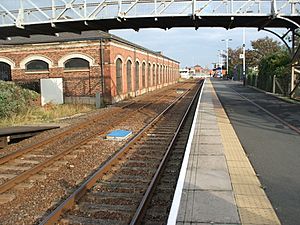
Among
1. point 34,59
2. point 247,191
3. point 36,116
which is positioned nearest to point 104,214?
point 247,191

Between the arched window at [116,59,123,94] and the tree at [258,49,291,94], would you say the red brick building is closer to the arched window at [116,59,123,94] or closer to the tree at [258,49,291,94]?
the arched window at [116,59,123,94]

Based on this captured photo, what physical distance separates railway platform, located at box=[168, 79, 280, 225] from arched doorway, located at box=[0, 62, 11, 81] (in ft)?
74.4

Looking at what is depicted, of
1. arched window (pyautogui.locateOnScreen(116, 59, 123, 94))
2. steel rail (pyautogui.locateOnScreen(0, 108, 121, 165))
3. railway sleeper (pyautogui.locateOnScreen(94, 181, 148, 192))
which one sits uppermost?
arched window (pyautogui.locateOnScreen(116, 59, 123, 94))

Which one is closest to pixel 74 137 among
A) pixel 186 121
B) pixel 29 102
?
pixel 186 121

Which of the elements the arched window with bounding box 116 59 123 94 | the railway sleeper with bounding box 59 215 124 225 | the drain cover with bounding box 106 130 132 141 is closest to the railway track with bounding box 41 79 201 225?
the railway sleeper with bounding box 59 215 124 225

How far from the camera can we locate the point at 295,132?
440 inches

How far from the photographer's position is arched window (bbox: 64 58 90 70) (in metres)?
24.7

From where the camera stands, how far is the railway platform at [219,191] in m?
Answer: 4.51

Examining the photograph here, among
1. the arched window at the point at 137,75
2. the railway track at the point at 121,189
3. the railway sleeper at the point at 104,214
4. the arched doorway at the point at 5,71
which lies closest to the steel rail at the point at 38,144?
the railway track at the point at 121,189

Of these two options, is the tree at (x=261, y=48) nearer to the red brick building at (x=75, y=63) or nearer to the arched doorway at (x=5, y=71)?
the red brick building at (x=75, y=63)

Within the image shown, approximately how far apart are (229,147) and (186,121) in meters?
6.31

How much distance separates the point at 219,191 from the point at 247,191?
1.70 ft

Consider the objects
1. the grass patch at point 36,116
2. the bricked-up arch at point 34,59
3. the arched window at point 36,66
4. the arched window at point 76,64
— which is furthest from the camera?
the arched window at point 36,66

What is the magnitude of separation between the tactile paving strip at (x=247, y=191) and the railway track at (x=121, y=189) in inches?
58.2
